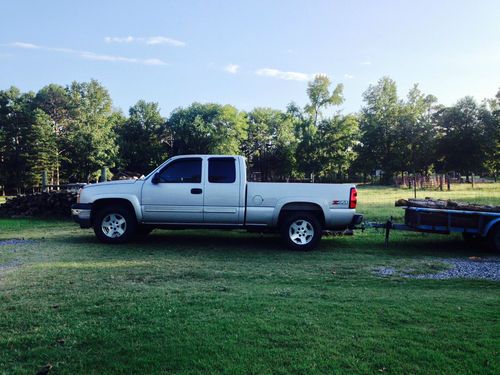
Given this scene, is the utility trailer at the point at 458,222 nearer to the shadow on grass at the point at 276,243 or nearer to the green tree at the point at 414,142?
the shadow on grass at the point at 276,243

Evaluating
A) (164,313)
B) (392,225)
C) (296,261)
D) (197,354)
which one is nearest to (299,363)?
(197,354)

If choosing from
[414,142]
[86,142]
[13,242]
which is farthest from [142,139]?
[13,242]

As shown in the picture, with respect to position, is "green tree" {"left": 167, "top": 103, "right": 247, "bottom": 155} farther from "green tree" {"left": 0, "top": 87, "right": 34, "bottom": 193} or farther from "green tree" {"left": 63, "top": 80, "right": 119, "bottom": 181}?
"green tree" {"left": 0, "top": 87, "right": 34, "bottom": 193}

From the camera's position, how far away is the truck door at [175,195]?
29.9 ft

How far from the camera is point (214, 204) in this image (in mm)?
9078

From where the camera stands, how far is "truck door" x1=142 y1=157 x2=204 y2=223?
9125mm

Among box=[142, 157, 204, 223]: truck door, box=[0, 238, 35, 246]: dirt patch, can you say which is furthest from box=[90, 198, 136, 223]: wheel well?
box=[0, 238, 35, 246]: dirt patch

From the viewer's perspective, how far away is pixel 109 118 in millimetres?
67062

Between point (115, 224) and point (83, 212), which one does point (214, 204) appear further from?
point (83, 212)

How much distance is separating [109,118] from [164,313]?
6716 cm

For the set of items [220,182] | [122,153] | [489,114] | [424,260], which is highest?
[489,114]

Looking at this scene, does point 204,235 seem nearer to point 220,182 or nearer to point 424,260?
point 220,182

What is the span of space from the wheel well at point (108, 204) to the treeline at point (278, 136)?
40.9 m

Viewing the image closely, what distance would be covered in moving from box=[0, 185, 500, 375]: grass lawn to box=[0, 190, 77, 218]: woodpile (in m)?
7.42
